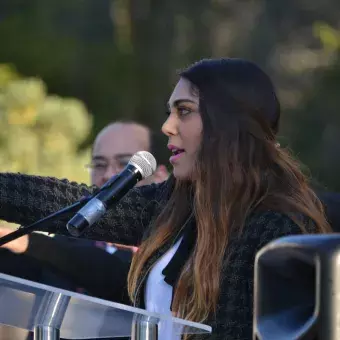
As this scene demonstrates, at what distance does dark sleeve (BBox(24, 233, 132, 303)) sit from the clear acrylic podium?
1.64m

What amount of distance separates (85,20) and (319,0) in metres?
3.60

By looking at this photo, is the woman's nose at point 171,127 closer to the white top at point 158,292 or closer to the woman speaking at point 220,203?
the woman speaking at point 220,203

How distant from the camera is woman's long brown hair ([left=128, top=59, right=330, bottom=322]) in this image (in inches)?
97.2

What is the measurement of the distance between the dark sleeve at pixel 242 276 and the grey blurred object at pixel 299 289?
2.81 feet

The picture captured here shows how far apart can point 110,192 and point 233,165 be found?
0.46 meters

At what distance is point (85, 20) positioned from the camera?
1441 cm

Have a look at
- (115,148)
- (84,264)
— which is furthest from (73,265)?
(115,148)

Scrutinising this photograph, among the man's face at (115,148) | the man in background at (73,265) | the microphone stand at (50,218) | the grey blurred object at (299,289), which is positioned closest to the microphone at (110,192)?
the microphone stand at (50,218)

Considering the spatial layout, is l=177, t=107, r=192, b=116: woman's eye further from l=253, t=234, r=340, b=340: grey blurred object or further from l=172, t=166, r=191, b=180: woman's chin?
l=253, t=234, r=340, b=340: grey blurred object

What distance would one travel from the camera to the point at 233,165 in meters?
2.56

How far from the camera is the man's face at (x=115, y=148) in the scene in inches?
167

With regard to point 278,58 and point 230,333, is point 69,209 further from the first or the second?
point 278,58

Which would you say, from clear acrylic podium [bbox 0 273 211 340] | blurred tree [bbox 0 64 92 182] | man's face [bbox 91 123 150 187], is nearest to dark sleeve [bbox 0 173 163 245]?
clear acrylic podium [bbox 0 273 211 340]

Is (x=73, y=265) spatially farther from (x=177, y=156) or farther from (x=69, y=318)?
(x=69, y=318)
